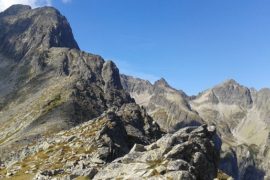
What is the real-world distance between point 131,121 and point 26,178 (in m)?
66.9

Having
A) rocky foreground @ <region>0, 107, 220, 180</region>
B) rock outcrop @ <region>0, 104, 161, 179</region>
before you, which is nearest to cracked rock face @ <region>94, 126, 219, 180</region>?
rocky foreground @ <region>0, 107, 220, 180</region>

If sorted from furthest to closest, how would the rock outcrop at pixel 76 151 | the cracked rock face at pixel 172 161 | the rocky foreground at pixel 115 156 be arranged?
the rock outcrop at pixel 76 151 → the rocky foreground at pixel 115 156 → the cracked rock face at pixel 172 161

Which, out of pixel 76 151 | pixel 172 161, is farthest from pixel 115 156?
pixel 172 161

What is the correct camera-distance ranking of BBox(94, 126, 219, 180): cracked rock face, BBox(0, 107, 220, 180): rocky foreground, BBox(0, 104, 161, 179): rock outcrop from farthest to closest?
1. BBox(0, 104, 161, 179): rock outcrop
2. BBox(0, 107, 220, 180): rocky foreground
3. BBox(94, 126, 219, 180): cracked rock face

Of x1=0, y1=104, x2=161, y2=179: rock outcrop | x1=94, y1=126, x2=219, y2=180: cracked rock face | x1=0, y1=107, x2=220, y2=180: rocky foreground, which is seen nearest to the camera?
x1=94, y1=126, x2=219, y2=180: cracked rock face

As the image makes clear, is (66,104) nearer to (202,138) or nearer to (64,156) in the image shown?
(64,156)

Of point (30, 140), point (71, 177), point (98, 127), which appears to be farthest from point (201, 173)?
point (30, 140)

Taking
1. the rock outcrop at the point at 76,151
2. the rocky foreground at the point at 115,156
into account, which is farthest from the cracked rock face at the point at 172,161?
the rock outcrop at the point at 76,151

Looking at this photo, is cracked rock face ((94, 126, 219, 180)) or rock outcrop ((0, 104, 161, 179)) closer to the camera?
cracked rock face ((94, 126, 219, 180))

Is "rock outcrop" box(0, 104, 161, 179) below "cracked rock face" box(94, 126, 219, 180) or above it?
above

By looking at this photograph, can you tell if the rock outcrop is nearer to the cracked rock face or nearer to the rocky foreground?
the rocky foreground

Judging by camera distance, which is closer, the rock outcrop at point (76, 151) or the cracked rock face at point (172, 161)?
the cracked rock face at point (172, 161)

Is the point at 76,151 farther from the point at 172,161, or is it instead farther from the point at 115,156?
the point at 172,161

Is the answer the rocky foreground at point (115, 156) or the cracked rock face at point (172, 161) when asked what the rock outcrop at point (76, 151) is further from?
the cracked rock face at point (172, 161)
